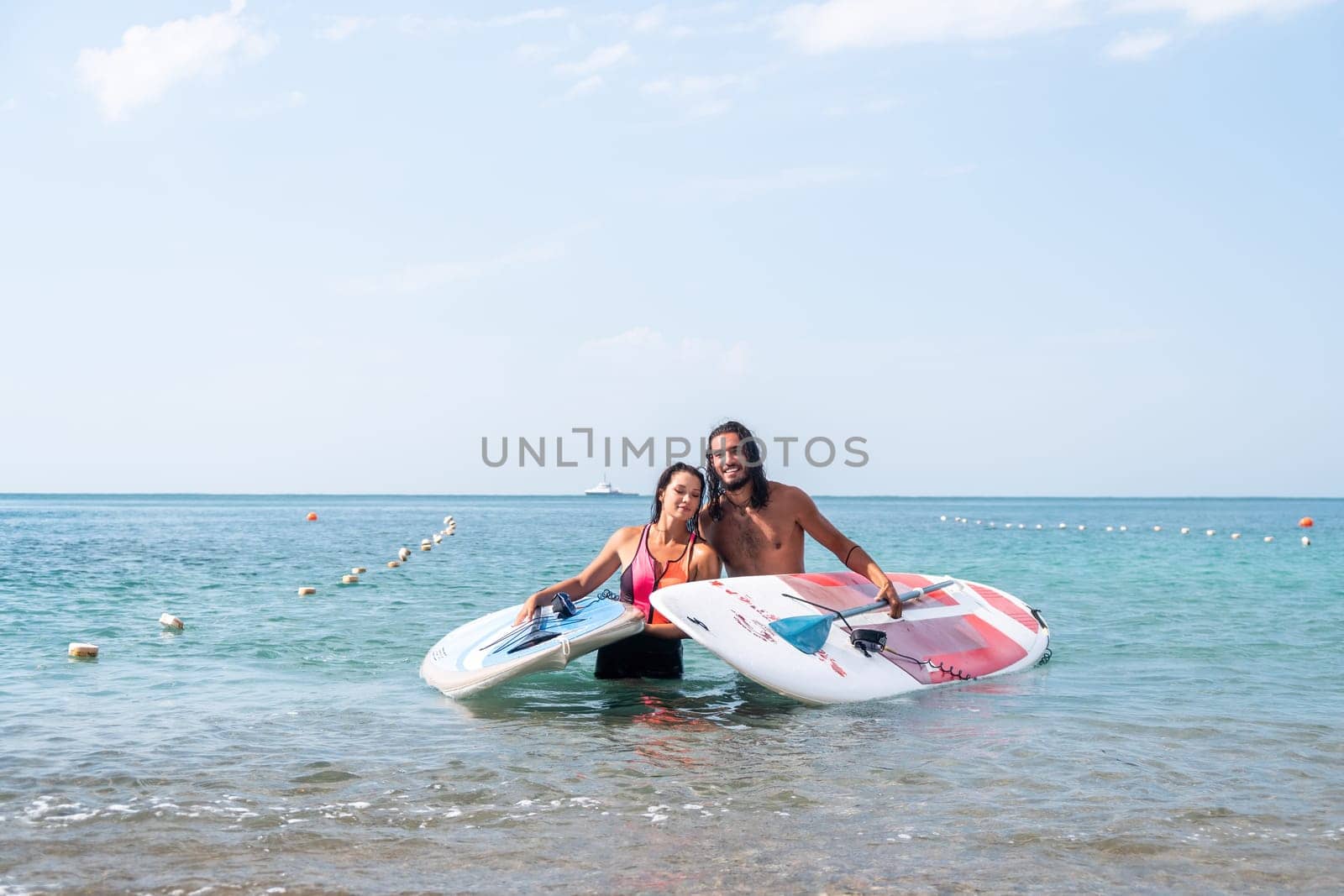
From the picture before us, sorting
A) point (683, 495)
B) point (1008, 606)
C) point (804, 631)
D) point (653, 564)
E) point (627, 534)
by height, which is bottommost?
point (1008, 606)

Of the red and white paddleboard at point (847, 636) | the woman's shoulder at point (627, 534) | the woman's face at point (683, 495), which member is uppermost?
the woman's face at point (683, 495)

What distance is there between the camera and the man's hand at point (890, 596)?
706cm

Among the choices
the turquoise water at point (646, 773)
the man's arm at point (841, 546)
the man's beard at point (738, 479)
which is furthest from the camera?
the man's arm at point (841, 546)

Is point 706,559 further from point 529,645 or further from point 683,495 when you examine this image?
point 529,645

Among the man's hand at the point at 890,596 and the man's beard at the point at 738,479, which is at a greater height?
the man's beard at the point at 738,479

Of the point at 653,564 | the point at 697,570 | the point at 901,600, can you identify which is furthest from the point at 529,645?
the point at 901,600

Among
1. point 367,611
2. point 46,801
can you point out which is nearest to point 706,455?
point 46,801

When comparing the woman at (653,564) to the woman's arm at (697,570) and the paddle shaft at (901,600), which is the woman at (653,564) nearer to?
the woman's arm at (697,570)

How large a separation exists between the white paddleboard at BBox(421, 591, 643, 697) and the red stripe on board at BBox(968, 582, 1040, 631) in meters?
3.48

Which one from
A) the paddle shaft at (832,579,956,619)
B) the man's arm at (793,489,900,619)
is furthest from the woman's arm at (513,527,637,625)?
the paddle shaft at (832,579,956,619)

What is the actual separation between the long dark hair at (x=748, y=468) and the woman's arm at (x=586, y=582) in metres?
0.60

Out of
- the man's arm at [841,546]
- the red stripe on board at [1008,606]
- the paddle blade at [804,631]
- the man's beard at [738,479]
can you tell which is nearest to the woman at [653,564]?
the man's beard at [738,479]

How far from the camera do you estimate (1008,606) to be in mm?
8945

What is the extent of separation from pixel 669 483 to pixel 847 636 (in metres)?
1.65
